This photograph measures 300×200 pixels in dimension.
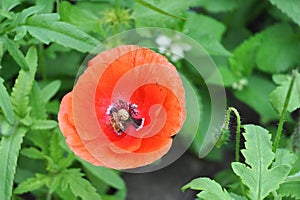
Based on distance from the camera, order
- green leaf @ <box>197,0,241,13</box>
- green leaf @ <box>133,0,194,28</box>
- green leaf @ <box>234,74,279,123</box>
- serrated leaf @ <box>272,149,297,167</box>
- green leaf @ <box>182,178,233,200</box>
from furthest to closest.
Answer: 1. green leaf @ <box>197,0,241,13</box>
2. green leaf @ <box>234,74,279,123</box>
3. green leaf @ <box>133,0,194,28</box>
4. serrated leaf @ <box>272,149,297,167</box>
5. green leaf @ <box>182,178,233,200</box>

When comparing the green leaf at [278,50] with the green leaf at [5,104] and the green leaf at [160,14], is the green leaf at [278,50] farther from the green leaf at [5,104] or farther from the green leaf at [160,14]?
the green leaf at [5,104]

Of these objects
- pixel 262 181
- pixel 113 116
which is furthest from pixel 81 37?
pixel 262 181

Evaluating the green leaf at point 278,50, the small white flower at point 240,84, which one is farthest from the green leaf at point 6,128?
the green leaf at point 278,50

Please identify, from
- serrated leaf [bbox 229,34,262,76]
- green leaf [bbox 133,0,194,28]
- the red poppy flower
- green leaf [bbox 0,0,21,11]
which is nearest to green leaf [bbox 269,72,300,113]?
the red poppy flower

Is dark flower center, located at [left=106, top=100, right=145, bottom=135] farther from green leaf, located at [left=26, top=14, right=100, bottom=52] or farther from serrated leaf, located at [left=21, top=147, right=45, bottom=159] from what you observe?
serrated leaf, located at [left=21, top=147, right=45, bottom=159]

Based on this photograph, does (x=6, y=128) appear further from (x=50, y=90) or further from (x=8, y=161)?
(x=50, y=90)

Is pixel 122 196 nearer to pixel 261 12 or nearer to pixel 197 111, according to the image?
pixel 197 111

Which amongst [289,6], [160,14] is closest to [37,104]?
[160,14]
